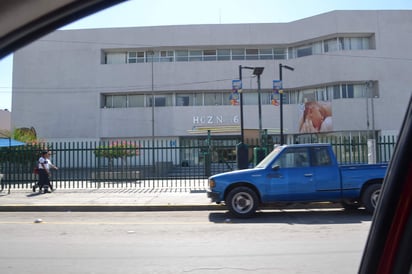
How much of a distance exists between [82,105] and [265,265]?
36847 mm

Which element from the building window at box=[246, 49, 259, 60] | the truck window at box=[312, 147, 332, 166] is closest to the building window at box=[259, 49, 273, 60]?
the building window at box=[246, 49, 259, 60]

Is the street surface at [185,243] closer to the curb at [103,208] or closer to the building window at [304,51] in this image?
the curb at [103,208]

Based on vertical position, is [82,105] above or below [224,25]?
below

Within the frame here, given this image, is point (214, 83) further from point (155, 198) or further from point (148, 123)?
point (155, 198)

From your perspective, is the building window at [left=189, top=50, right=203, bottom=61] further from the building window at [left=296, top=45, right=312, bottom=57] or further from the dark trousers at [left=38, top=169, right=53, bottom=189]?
the dark trousers at [left=38, top=169, right=53, bottom=189]

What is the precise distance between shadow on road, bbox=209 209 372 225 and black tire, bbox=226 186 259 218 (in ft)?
0.57

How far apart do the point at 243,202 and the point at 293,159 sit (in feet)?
5.62

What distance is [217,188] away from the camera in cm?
1028

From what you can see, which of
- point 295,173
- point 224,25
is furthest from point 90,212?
point 224,25

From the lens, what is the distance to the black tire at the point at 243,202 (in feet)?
33.3

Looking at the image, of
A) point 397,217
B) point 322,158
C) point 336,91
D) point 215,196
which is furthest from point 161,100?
point 397,217

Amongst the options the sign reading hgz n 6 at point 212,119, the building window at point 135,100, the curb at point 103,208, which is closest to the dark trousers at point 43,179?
the curb at point 103,208

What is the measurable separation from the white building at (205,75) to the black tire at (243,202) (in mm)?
26562

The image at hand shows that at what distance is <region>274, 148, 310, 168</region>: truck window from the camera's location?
10297 millimetres
